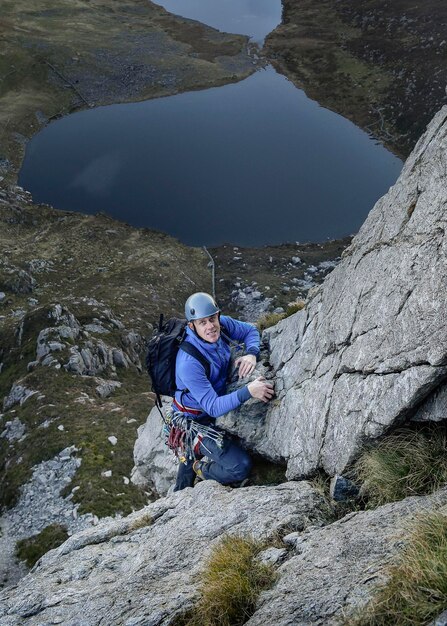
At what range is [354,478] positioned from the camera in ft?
29.8

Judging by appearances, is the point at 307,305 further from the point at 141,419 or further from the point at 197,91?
the point at 197,91

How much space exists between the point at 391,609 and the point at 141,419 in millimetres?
31881

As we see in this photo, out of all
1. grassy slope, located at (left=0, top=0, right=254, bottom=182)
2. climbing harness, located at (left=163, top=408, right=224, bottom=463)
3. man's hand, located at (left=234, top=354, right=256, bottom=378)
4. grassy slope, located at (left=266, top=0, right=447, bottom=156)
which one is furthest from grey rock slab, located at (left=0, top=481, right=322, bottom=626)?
grassy slope, located at (left=0, top=0, right=254, bottom=182)

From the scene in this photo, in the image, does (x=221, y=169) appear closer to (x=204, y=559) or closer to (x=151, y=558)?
(x=151, y=558)

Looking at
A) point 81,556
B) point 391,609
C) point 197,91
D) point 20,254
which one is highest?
point 197,91

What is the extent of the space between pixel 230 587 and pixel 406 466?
10.3ft

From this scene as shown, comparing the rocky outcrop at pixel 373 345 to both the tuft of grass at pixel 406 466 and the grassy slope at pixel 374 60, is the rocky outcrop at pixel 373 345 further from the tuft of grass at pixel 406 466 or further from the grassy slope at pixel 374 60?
the grassy slope at pixel 374 60

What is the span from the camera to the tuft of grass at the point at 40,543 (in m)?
27.1

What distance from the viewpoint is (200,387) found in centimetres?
1111

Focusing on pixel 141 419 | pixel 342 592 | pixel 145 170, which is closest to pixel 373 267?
pixel 342 592

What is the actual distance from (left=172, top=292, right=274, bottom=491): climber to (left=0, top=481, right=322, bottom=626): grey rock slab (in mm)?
631

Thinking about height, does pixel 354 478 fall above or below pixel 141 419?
above

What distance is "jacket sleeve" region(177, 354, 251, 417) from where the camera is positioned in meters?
10.9

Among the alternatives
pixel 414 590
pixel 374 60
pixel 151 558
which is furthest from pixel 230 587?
pixel 374 60
